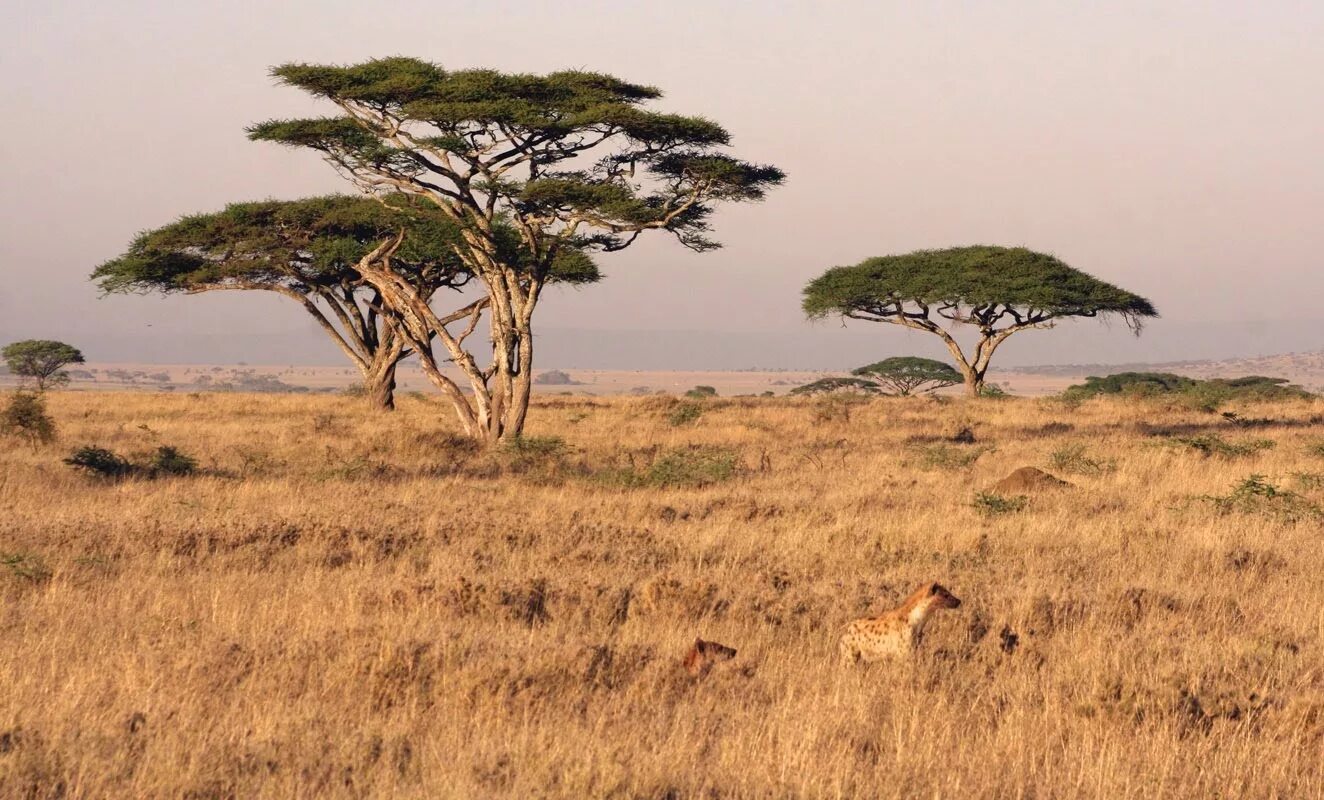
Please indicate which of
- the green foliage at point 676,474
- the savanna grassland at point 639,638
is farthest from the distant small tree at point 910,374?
the savanna grassland at point 639,638

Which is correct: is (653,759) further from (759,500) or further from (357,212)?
(357,212)

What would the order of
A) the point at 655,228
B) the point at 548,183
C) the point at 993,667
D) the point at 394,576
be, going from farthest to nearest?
the point at 655,228, the point at 548,183, the point at 394,576, the point at 993,667

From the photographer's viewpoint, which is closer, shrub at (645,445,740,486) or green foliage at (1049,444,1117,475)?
shrub at (645,445,740,486)

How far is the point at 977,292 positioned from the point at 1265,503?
31.9 meters

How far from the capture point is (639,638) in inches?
292

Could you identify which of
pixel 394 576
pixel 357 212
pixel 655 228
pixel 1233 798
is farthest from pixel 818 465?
pixel 357 212

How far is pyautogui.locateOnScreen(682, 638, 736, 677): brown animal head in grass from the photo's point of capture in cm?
659

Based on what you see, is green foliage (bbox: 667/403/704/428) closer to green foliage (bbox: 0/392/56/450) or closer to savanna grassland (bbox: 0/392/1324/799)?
green foliage (bbox: 0/392/56/450)

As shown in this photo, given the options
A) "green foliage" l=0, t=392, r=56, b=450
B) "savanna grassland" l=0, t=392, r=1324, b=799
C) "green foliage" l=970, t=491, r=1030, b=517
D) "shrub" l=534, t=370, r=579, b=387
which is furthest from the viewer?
"shrub" l=534, t=370, r=579, b=387

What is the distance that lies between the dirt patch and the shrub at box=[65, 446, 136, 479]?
10578 mm

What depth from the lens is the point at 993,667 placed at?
6.87 m

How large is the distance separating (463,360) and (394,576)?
12.6 m

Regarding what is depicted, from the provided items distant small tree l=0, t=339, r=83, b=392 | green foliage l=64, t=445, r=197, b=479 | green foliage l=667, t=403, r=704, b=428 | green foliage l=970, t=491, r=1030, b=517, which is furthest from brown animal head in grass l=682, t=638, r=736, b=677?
distant small tree l=0, t=339, r=83, b=392

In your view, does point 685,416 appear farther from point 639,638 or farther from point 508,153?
point 639,638
